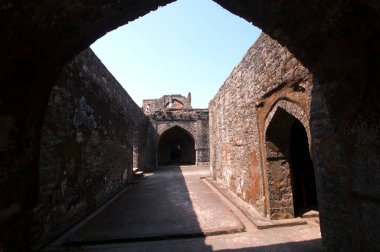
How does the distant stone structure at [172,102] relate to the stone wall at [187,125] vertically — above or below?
above

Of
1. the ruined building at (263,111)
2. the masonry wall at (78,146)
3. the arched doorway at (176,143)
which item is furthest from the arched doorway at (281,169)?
the arched doorway at (176,143)

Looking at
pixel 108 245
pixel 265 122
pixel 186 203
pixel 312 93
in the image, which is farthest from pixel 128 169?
pixel 312 93

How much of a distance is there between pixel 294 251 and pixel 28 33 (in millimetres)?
3711

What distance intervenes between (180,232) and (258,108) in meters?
2.91

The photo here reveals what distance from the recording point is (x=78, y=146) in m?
4.59

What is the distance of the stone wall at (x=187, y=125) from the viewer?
16.8 meters

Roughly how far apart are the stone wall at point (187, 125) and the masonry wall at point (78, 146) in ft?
29.6

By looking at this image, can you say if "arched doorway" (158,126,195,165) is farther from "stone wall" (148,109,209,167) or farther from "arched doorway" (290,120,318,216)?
"arched doorway" (290,120,318,216)

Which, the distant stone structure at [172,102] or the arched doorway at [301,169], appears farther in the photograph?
the distant stone structure at [172,102]

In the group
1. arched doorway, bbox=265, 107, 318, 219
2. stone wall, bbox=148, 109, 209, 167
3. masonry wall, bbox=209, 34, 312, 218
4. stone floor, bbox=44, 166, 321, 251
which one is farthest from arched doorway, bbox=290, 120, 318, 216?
stone wall, bbox=148, 109, 209, 167

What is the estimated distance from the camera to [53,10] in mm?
1442

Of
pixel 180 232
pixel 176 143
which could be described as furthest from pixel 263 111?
pixel 176 143

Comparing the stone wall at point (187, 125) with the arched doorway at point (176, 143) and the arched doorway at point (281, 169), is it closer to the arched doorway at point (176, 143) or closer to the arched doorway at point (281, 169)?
the arched doorway at point (176, 143)

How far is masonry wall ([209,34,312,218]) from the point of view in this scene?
3.44 meters
